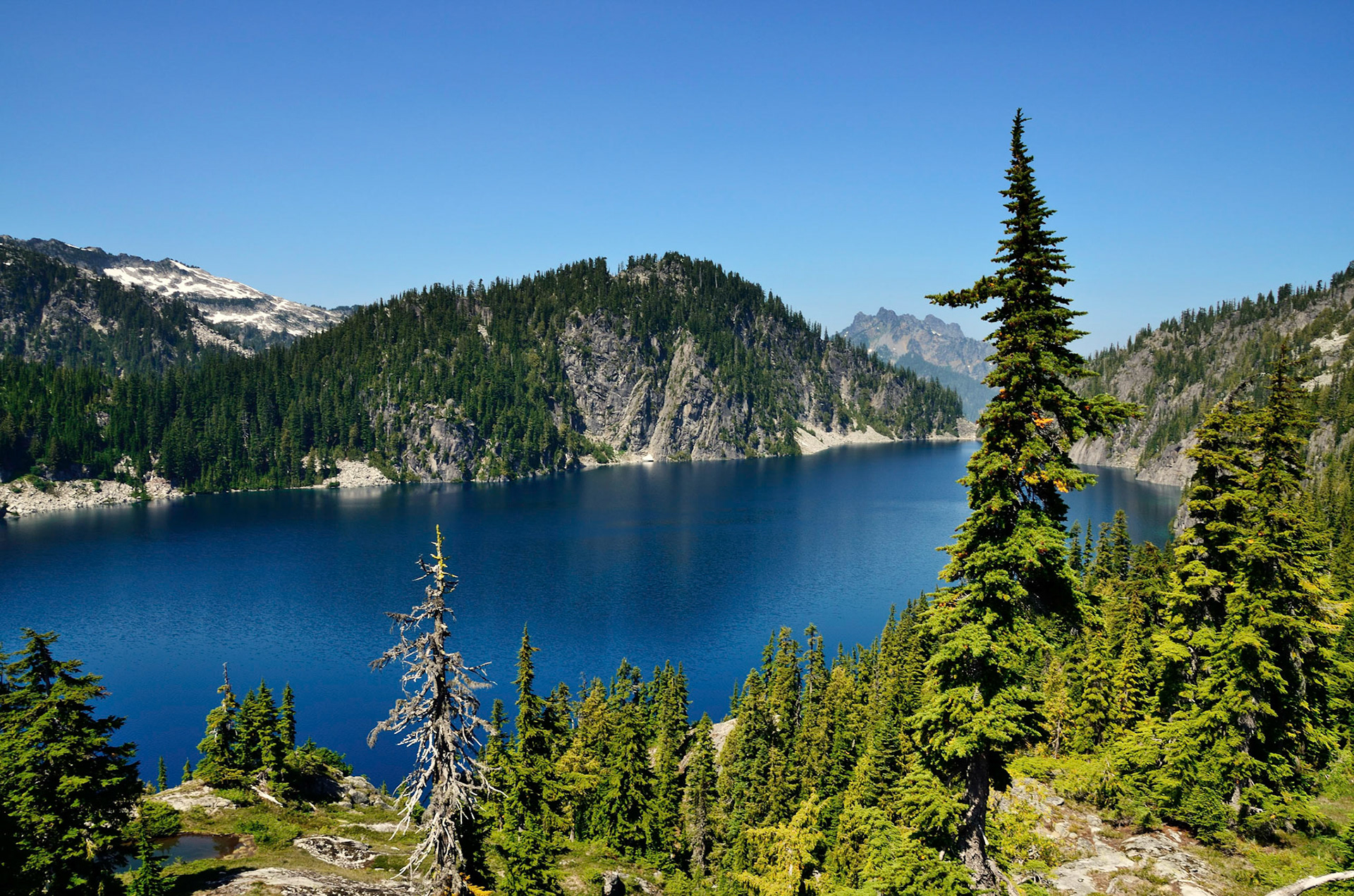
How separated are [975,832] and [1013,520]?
26.0ft

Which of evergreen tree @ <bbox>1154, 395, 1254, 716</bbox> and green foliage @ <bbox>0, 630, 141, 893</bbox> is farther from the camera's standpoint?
evergreen tree @ <bbox>1154, 395, 1254, 716</bbox>

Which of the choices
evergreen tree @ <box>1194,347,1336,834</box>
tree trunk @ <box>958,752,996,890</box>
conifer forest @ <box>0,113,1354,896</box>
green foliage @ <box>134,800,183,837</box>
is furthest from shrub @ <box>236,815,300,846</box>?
evergreen tree @ <box>1194,347,1336,834</box>

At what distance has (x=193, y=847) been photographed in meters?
36.6

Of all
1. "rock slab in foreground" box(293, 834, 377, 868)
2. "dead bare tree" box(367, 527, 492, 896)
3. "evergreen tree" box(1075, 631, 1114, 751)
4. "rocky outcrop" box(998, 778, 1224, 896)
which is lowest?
"rock slab in foreground" box(293, 834, 377, 868)

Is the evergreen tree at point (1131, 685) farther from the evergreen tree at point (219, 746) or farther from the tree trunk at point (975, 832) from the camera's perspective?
the evergreen tree at point (219, 746)

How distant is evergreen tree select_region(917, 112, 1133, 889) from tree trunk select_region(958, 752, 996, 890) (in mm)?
29

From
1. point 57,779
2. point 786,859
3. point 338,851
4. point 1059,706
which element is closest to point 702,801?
point 786,859

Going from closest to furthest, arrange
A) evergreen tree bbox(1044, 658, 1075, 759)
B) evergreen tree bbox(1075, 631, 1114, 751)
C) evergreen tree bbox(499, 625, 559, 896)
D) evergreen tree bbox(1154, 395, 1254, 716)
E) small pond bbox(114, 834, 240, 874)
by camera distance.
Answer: evergreen tree bbox(1154, 395, 1254, 716), small pond bbox(114, 834, 240, 874), evergreen tree bbox(499, 625, 559, 896), evergreen tree bbox(1075, 631, 1114, 751), evergreen tree bbox(1044, 658, 1075, 759)

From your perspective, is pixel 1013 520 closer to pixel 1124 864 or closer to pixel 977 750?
pixel 977 750

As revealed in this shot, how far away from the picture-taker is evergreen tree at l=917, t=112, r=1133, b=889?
1745 centimetres

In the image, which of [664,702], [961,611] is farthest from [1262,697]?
[664,702]

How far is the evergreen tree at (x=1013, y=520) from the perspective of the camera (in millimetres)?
17453

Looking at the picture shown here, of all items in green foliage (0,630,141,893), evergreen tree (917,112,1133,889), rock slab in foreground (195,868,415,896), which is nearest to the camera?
evergreen tree (917,112,1133,889)

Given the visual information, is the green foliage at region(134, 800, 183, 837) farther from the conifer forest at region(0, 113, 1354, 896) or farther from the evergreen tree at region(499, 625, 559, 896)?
the evergreen tree at region(499, 625, 559, 896)
